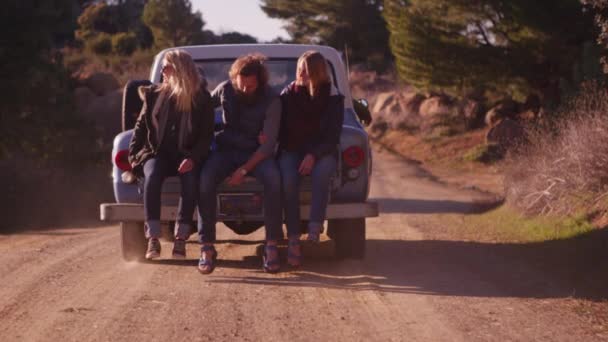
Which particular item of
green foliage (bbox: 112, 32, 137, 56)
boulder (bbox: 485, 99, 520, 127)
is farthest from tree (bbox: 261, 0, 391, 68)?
boulder (bbox: 485, 99, 520, 127)

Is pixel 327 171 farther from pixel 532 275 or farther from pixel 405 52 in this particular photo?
pixel 405 52

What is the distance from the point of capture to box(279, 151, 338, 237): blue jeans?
7.23 meters

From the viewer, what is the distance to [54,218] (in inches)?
580

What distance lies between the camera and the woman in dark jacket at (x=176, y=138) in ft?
23.7

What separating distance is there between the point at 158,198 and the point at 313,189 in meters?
1.22

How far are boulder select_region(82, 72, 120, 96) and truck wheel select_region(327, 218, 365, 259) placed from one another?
26.5 m

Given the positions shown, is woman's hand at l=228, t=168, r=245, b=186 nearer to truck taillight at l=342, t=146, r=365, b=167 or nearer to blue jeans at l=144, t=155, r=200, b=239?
blue jeans at l=144, t=155, r=200, b=239

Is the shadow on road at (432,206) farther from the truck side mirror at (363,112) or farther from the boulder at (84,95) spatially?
the boulder at (84,95)

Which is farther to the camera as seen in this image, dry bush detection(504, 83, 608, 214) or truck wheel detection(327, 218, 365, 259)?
dry bush detection(504, 83, 608, 214)

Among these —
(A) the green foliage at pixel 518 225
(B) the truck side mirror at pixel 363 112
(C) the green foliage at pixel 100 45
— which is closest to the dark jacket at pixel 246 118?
(B) the truck side mirror at pixel 363 112

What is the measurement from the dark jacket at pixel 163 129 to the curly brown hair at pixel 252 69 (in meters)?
0.31

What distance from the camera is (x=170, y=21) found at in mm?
47562

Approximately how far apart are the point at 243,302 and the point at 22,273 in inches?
91.9

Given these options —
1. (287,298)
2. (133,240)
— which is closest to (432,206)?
(133,240)
